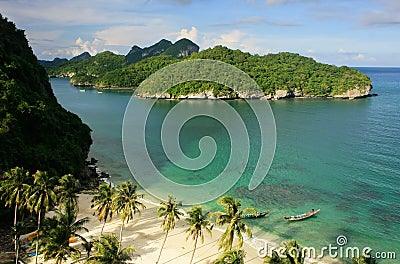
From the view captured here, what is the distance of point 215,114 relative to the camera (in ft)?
321

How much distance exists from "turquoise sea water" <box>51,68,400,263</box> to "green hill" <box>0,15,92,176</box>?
8.55 metres

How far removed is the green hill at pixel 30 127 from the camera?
3372 centimetres

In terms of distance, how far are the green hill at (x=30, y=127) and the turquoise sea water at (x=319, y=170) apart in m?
8.55

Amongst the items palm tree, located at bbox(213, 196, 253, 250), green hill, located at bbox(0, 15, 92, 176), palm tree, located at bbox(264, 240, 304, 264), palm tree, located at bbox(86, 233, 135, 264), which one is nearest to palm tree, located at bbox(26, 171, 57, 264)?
green hill, located at bbox(0, 15, 92, 176)

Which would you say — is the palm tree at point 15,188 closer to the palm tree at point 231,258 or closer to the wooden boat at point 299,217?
the palm tree at point 231,258

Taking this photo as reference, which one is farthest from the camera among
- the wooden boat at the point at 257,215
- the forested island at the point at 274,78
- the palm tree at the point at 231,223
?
the forested island at the point at 274,78

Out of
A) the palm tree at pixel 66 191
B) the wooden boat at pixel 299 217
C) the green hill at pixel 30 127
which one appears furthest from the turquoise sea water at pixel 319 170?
the palm tree at pixel 66 191

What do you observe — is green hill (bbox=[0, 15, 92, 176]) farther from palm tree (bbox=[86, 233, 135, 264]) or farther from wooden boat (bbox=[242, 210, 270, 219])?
wooden boat (bbox=[242, 210, 270, 219])

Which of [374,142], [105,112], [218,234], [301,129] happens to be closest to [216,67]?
[105,112]

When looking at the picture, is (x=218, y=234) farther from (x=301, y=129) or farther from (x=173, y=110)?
(x=173, y=110)

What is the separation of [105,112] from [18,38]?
5151 cm

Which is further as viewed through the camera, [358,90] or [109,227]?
[358,90]

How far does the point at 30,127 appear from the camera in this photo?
1516 inches

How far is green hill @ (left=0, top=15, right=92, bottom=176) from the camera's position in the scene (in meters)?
33.7
